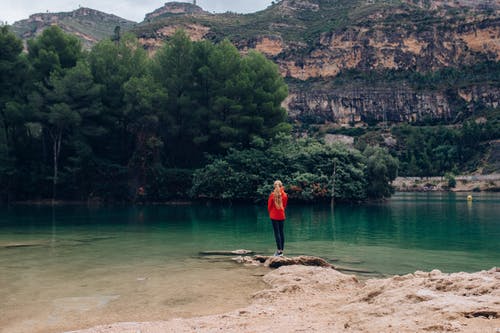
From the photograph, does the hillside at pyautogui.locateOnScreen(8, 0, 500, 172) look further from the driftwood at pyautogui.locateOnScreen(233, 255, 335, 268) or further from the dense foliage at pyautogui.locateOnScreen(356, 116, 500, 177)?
the driftwood at pyautogui.locateOnScreen(233, 255, 335, 268)

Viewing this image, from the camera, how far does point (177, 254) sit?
12.6 metres

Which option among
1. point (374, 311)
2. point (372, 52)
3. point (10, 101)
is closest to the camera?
point (374, 311)

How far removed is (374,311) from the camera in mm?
5762

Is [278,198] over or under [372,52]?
under

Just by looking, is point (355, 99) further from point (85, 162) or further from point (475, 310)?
point (475, 310)

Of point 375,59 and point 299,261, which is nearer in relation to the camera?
point 299,261

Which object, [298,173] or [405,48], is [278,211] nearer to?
[298,173]

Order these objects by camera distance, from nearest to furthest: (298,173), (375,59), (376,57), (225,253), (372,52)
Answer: (225,253)
(298,173)
(372,52)
(376,57)
(375,59)

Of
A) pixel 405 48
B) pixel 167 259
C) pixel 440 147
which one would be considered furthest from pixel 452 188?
pixel 167 259

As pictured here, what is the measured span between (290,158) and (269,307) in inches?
1256

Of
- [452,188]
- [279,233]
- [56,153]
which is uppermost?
[56,153]

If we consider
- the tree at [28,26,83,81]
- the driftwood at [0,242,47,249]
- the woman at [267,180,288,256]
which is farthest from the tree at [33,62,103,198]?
the woman at [267,180,288,256]

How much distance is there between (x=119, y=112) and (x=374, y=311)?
3715 cm

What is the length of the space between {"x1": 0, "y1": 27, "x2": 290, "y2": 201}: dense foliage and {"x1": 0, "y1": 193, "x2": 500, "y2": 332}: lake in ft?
54.3
